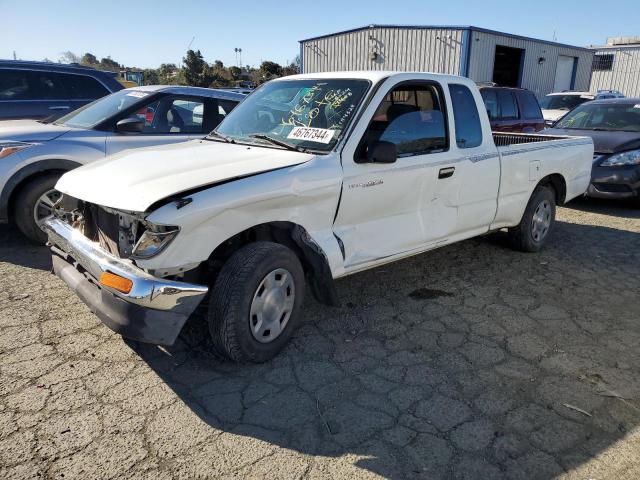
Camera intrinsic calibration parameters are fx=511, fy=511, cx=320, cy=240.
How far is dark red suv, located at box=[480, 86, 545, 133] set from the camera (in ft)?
37.4

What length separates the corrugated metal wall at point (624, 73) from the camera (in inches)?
1353

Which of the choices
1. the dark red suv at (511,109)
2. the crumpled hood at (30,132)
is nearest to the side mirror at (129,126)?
the crumpled hood at (30,132)

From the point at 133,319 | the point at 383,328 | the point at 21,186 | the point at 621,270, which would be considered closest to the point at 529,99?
the point at 621,270

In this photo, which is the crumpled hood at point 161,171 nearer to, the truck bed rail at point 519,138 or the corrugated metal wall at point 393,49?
the truck bed rail at point 519,138

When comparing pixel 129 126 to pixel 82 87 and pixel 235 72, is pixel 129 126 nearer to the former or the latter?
pixel 82 87

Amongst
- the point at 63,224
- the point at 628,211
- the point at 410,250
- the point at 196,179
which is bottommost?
the point at 628,211

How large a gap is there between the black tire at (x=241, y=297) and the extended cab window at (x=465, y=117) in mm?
2232

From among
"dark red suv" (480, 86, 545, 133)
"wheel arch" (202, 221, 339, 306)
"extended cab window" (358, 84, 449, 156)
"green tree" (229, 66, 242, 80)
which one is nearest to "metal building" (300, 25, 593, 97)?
"dark red suv" (480, 86, 545, 133)

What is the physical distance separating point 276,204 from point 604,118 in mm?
8179

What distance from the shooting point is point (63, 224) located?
11.9 feet

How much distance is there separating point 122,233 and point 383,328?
2.03 meters

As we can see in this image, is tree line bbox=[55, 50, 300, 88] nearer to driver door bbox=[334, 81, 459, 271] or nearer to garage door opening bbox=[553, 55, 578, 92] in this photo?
garage door opening bbox=[553, 55, 578, 92]

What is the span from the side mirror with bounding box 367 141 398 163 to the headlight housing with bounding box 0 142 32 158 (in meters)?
3.77

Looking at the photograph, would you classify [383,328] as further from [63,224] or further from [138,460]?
[63,224]
